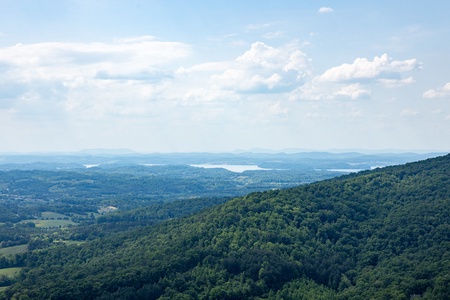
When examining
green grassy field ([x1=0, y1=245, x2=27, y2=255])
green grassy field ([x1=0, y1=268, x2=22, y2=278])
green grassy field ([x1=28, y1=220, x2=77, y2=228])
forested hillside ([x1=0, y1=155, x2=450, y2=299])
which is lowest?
green grassy field ([x1=28, y1=220, x2=77, y2=228])

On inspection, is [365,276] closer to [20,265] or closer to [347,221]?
[347,221]

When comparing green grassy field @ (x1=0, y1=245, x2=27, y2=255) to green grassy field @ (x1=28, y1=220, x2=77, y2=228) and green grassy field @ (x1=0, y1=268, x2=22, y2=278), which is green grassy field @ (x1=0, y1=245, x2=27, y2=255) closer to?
green grassy field @ (x1=0, y1=268, x2=22, y2=278)

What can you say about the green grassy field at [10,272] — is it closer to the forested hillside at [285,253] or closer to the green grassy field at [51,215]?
the forested hillside at [285,253]

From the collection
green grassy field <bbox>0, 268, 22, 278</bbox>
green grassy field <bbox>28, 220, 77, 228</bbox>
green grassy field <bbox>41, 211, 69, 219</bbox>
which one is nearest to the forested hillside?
green grassy field <bbox>0, 268, 22, 278</bbox>

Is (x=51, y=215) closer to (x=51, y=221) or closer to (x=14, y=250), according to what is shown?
(x=51, y=221)

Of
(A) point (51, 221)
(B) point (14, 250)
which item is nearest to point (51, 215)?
(A) point (51, 221)

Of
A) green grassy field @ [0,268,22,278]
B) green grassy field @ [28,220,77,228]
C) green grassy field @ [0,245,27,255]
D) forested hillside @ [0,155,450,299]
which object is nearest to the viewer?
forested hillside @ [0,155,450,299]

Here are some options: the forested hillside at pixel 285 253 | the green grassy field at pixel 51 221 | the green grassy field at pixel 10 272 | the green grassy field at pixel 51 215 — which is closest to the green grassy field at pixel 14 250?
the forested hillside at pixel 285 253

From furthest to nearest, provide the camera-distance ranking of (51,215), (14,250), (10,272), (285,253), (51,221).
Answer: (51,215)
(51,221)
(14,250)
(10,272)
(285,253)
